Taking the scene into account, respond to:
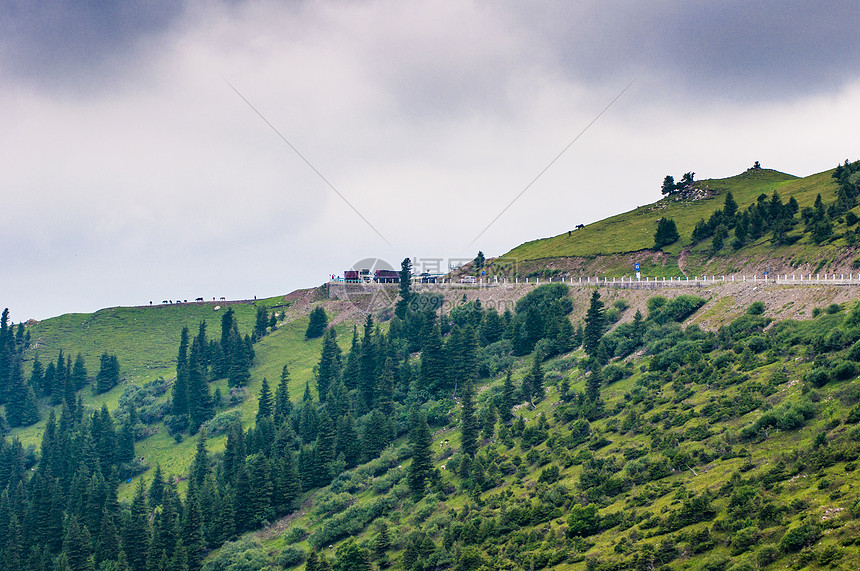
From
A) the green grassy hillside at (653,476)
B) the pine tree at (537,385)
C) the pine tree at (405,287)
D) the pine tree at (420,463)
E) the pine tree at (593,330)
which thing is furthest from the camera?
the pine tree at (405,287)

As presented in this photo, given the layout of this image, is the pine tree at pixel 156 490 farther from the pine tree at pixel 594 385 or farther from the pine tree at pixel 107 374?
the pine tree at pixel 594 385

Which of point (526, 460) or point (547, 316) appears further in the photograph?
point (547, 316)

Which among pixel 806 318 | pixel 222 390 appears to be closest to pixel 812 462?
pixel 806 318

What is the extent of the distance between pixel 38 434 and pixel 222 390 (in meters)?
39.0

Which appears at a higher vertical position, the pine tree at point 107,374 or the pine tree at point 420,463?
the pine tree at point 107,374

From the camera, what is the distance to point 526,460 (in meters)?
81.8

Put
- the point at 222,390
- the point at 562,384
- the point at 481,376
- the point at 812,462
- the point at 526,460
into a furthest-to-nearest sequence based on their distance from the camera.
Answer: the point at 222,390 < the point at 481,376 < the point at 562,384 < the point at 526,460 < the point at 812,462

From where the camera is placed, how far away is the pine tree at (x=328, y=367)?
134 metres

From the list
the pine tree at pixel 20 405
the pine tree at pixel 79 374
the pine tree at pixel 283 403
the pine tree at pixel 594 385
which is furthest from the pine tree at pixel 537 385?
the pine tree at pixel 20 405

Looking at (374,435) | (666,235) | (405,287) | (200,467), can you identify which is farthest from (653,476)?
(405,287)

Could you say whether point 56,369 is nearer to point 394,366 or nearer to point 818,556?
point 394,366

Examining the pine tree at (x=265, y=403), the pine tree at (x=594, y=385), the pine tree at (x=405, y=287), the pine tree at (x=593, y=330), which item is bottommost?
the pine tree at (x=265, y=403)

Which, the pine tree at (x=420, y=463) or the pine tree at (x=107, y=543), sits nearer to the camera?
the pine tree at (x=420, y=463)

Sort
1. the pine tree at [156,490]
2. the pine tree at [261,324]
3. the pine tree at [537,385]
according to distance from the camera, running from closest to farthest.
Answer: the pine tree at [537,385] < the pine tree at [156,490] < the pine tree at [261,324]
